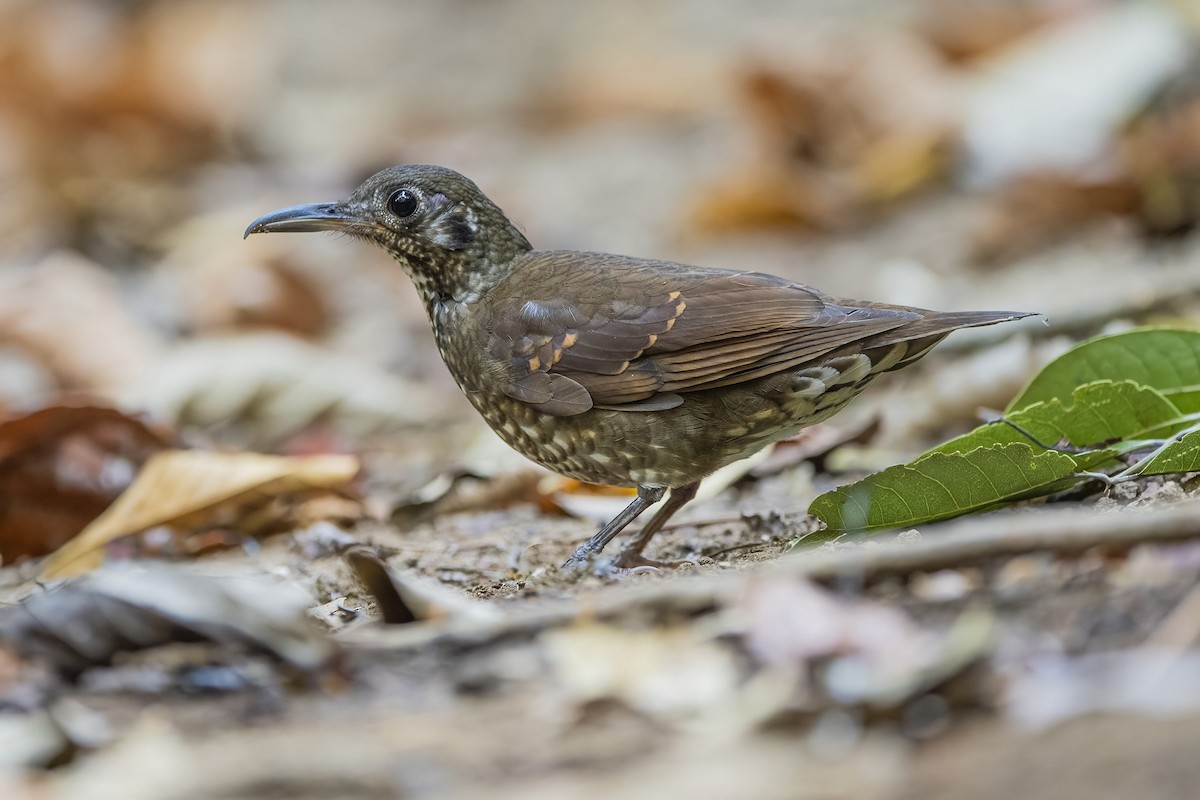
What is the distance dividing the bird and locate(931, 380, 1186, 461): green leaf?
0.25m

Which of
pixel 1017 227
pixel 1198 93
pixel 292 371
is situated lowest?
pixel 292 371

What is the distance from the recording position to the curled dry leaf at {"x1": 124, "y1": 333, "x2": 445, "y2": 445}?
619 centimetres

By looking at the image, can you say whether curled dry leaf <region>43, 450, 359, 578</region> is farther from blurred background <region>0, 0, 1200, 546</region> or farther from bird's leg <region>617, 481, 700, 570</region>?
bird's leg <region>617, 481, 700, 570</region>

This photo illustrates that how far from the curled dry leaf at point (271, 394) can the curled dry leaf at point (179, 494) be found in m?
1.60

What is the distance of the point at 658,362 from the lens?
3.82 m

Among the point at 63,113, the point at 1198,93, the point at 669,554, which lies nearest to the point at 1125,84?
the point at 1198,93

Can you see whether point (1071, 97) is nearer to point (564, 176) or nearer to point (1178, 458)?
point (564, 176)

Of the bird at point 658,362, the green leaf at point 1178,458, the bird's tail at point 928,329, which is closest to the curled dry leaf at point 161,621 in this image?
the bird at point 658,362

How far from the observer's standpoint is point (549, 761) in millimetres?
2154

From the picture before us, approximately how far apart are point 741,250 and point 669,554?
4.27m

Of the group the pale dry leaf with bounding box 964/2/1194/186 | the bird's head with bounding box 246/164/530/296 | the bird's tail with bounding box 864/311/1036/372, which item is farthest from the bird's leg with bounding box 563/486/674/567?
the pale dry leaf with bounding box 964/2/1194/186

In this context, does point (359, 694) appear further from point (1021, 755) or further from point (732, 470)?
point (732, 470)

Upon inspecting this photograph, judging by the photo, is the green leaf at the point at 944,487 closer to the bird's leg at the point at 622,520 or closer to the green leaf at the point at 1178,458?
the green leaf at the point at 1178,458

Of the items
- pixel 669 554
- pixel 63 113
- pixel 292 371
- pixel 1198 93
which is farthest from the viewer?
pixel 63 113
